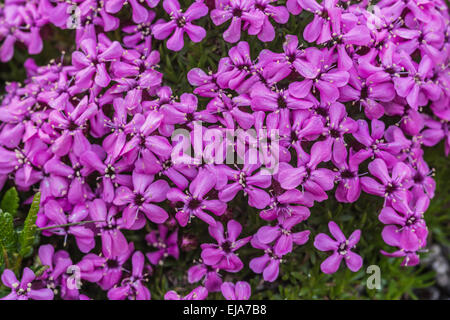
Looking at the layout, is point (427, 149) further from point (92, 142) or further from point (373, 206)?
point (92, 142)

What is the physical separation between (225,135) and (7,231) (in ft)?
3.88

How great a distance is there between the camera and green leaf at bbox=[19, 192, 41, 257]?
227 cm

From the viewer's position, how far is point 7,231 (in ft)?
7.68

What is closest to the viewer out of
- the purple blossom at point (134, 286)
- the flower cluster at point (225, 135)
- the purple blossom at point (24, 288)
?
the flower cluster at point (225, 135)

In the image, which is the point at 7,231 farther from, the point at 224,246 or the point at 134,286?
the point at 224,246

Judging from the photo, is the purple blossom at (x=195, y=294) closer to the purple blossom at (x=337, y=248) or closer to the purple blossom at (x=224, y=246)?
the purple blossom at (x=224, y=246)

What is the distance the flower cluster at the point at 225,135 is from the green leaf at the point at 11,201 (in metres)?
0.07

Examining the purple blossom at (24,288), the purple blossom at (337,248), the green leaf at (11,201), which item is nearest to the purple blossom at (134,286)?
the purple blossom at (24,288)

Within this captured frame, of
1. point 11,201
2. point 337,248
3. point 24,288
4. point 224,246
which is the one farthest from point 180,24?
point 24,288

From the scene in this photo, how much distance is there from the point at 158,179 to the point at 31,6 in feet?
4.60

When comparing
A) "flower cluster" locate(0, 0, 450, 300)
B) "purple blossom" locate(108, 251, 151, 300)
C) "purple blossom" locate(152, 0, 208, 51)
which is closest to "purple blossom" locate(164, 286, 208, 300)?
"flower cluster" locate(0, 0, 450, 300)

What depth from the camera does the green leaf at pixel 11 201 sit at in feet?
8.02

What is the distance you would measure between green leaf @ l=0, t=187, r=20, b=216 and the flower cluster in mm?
74

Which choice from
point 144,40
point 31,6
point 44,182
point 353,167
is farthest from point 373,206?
point 31,6
